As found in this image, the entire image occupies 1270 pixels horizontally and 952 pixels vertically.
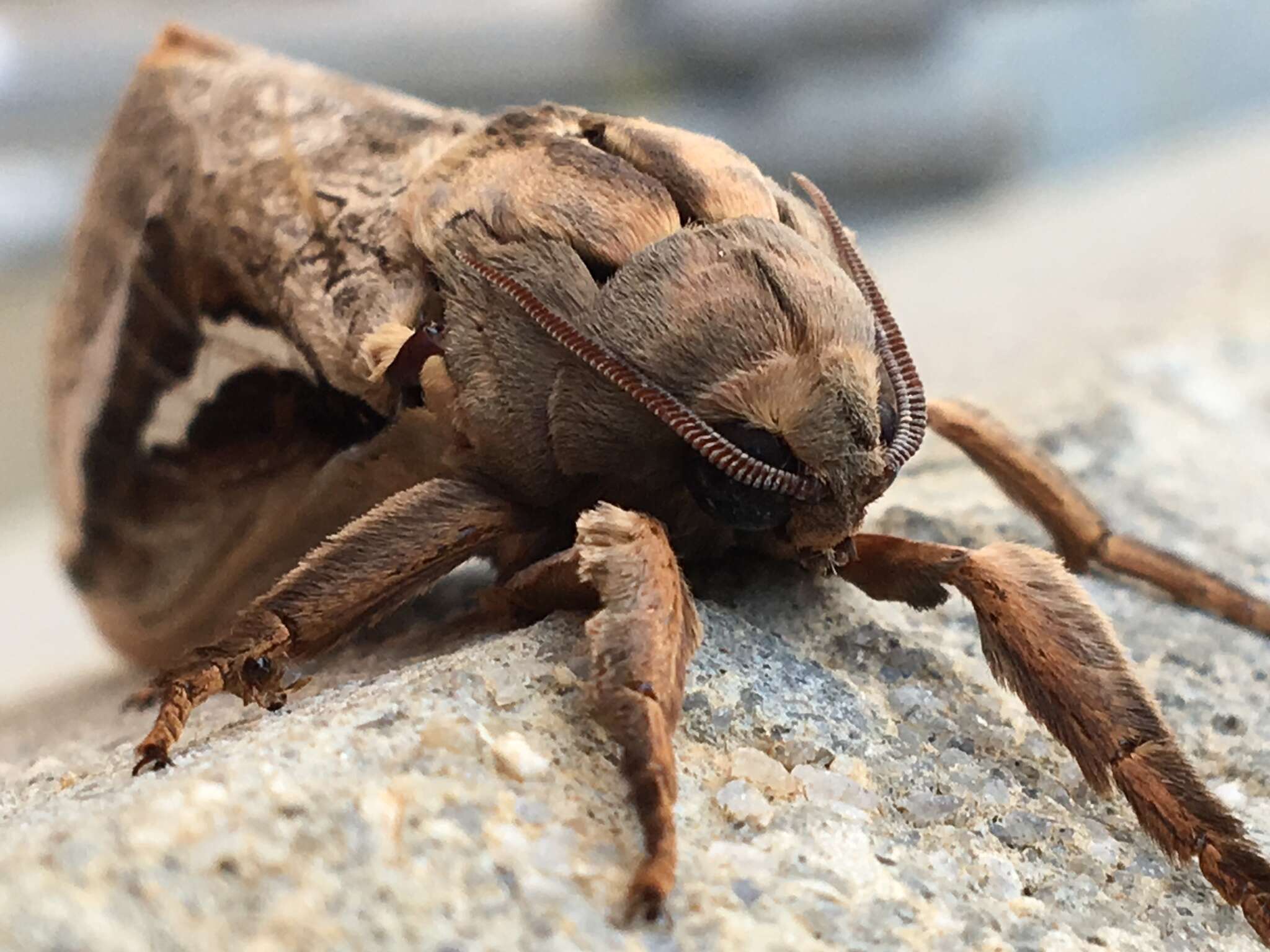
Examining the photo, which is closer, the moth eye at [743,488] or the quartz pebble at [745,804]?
the quartz pebble at [745,804]

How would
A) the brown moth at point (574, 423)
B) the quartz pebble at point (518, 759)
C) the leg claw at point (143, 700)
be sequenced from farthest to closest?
1. the leg claw at point (143, 700)
2. the brown moth at point (574, 423)
3. the quartz pebble at point (518, 759)

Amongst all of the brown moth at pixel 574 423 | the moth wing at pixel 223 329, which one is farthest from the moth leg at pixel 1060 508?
the moth wing at pixel 223 329

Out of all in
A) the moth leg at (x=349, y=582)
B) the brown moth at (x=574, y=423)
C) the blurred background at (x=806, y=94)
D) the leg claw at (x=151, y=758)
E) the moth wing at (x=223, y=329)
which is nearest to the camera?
the leg claw at (x=151, y=758)

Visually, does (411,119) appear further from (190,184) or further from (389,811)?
(389,811)

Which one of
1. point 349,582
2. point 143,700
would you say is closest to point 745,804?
point 349,582

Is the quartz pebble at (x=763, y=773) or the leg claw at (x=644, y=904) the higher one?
the leg claw at (x=644, y=904)

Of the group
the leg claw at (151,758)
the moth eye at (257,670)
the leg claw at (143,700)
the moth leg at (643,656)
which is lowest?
the leg claw at (143,700)

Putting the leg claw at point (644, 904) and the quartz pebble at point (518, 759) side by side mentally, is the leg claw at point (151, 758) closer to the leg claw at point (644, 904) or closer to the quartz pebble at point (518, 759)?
the quartz pebble at point (518, 759)
